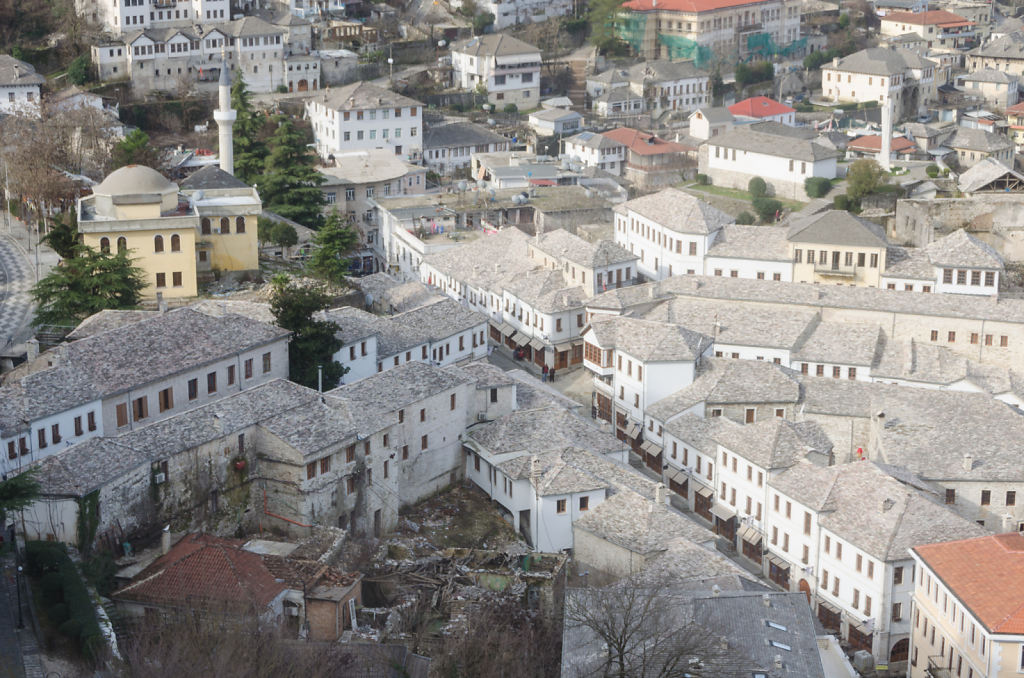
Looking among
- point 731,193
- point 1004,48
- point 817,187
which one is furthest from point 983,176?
point 1004,48

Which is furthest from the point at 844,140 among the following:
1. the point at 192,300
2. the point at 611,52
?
the point at 192,300

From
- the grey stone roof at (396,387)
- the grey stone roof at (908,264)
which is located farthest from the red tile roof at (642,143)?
the grey stone roof at (396,387)

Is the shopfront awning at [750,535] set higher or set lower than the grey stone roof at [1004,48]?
lower

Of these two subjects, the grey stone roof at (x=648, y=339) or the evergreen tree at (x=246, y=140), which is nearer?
the grey stone roof at (x=648, y=339)

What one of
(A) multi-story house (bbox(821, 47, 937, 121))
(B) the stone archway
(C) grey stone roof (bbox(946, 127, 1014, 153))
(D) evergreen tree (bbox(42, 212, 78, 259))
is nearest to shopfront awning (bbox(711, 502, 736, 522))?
(B) the stone archway

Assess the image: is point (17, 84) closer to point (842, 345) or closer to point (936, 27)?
point (842, 345)

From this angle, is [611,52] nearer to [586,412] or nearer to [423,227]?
[423,227]

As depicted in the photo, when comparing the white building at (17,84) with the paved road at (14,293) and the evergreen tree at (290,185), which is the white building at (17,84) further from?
the paved road at (14,293)
